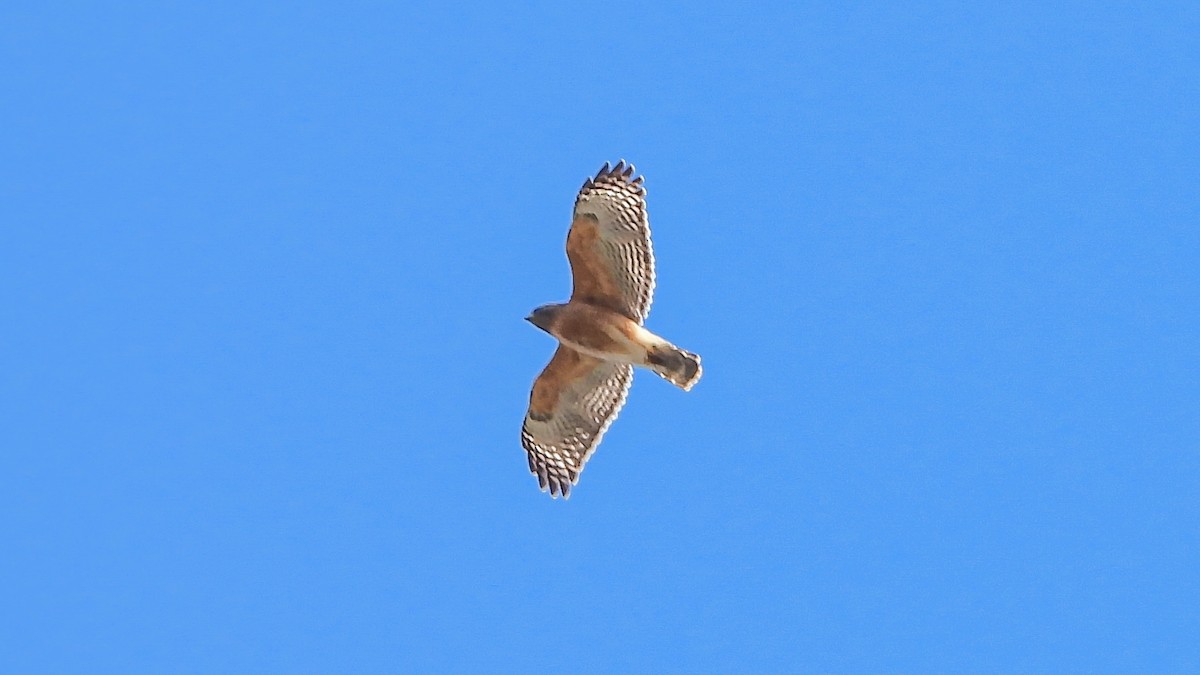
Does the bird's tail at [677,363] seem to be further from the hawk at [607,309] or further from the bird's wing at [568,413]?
the bird's wing at [568,413]

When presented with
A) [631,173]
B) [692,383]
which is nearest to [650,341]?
[692,383]

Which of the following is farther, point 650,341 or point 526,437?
point 526,437

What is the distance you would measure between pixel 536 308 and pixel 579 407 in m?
1.15

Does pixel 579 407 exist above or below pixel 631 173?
below

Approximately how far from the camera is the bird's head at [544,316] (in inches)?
630

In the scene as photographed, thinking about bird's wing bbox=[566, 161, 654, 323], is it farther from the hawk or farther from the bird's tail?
the bird's tail

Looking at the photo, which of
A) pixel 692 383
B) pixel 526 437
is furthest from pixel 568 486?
pixel 692 383

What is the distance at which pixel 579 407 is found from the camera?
54.8 feet

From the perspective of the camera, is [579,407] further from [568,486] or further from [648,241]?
[648,241]

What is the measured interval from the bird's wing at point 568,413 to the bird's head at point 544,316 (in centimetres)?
40

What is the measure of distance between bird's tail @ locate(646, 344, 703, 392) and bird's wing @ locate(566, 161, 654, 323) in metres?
0.36

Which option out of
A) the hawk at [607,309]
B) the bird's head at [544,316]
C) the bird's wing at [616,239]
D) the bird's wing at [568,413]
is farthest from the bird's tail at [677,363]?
the bird's head at [544,316]

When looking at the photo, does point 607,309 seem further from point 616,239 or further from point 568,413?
point 568,413

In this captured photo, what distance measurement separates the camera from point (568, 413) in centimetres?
1675
